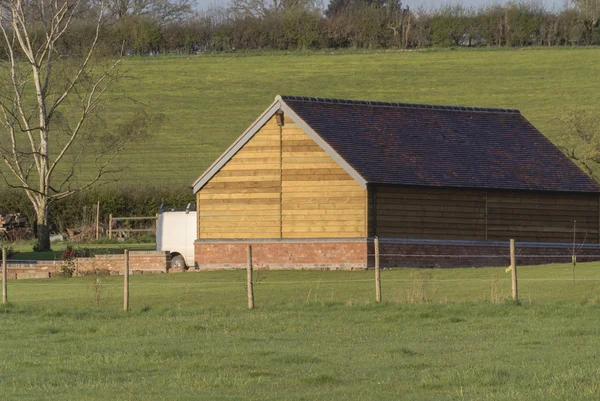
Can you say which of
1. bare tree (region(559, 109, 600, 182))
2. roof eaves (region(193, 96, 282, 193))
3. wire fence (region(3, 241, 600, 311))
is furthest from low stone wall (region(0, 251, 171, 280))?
bare tree (region(559, 109, 600, 182))

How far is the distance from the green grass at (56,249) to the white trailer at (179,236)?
5.04m

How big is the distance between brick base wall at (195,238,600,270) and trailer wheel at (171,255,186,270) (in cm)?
116

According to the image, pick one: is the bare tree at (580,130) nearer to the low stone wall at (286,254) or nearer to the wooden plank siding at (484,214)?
the wooden plank siding at (484,214)

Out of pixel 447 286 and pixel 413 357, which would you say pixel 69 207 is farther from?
pixel 413 357

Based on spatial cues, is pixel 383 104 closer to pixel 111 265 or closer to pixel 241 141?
pixel 241 141

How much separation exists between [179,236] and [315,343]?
24912 mm

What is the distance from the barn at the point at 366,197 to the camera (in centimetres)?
3981

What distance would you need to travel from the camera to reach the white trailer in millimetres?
43094

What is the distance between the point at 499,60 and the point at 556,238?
170 feet

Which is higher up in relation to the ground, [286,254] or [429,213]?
[429,213]

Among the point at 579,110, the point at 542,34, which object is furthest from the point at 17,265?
the point at 542,34

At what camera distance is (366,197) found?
130 feet

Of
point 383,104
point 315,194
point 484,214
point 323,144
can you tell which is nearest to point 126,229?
point 383,104

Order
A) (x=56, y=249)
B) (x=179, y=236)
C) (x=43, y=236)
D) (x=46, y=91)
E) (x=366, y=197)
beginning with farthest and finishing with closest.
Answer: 1. (x=46, y=91)
2. (x=56, y=249)
3. (x=43, y=236)
4. (x=179, y=236)
5. (x=366, y=197)
